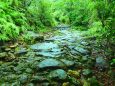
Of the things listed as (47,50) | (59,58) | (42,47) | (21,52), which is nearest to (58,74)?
(59,58)

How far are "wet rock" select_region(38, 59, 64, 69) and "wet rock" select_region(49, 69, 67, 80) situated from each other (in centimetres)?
27

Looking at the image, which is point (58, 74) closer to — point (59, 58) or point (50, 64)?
point (50, 64)

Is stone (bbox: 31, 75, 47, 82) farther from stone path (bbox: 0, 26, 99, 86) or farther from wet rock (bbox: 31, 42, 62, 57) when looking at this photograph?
wet rock (bbox: 31, 42, 62, 57)

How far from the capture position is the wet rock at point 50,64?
5454 millimetres

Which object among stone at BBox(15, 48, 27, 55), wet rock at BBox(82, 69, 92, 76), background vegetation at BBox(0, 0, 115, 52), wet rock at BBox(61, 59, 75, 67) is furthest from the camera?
stone at BBox(15, 48, 27, 55)

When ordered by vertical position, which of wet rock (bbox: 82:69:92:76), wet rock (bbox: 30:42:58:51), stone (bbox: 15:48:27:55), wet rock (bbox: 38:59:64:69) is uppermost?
stone (bbox: 15:48:27:55)

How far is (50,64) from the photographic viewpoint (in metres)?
5.54

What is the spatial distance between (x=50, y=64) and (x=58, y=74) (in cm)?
53

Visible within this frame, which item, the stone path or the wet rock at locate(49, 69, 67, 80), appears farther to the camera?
the wet rock at locate(49, 69, 67, 80)

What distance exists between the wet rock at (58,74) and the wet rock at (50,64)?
27 cm

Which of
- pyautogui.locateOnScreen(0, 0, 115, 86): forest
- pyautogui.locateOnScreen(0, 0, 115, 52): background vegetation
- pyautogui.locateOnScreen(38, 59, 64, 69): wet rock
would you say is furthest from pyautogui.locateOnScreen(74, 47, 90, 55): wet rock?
pyautogui.locateOnScreen(38, 59, 64, 69): wet rock

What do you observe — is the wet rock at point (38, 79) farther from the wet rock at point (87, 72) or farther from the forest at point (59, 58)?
the wet rock at point (87, 72)

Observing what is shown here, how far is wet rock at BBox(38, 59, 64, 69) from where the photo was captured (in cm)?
545

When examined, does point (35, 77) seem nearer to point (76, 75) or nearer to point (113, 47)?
point (76, 75)
